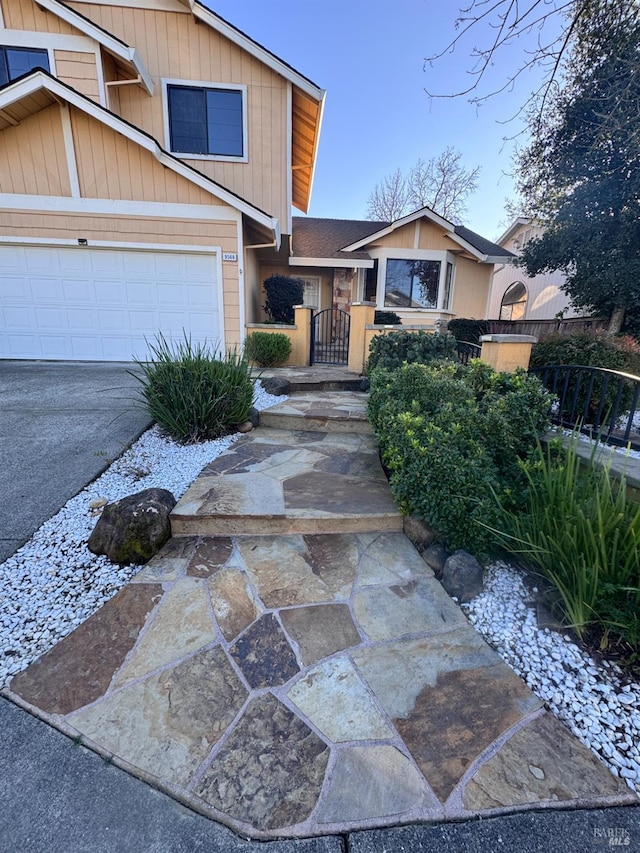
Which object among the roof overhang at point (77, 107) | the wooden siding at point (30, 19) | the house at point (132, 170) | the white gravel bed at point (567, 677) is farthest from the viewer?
the wooden siding at point (30, 19)

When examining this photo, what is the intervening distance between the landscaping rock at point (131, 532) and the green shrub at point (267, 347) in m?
5.38

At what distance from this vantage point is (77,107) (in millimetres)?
6754

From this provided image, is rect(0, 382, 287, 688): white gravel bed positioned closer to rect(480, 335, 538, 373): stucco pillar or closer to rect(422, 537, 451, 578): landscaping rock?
rect(422, 537, 451, 578): landscaping rock

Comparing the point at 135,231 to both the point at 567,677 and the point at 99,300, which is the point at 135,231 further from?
the point at 567,677

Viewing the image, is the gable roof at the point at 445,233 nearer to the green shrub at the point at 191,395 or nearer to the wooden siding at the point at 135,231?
the wooden siding at the point at 135,231

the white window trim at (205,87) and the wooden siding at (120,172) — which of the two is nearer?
the wooden siding at (120,172)

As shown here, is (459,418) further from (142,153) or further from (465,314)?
(465,314)

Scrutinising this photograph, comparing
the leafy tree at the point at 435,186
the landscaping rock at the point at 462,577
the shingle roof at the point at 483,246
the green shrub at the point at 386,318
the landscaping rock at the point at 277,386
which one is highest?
the leafy tree at the point at 435,186

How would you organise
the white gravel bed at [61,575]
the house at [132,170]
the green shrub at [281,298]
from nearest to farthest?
the white gravel bed at [61,575] < the house at [132,170] < the green shrub at [281,298]

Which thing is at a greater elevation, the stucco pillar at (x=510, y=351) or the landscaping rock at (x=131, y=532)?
the stucco pillar at (x=510, y=351)

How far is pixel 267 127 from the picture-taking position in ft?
28.7

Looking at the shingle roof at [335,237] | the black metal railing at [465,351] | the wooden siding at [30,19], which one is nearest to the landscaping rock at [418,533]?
the black metal railing at [465,351]

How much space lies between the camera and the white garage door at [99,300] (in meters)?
7.54

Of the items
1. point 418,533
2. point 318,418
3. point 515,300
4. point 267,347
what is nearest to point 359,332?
point 267,347
